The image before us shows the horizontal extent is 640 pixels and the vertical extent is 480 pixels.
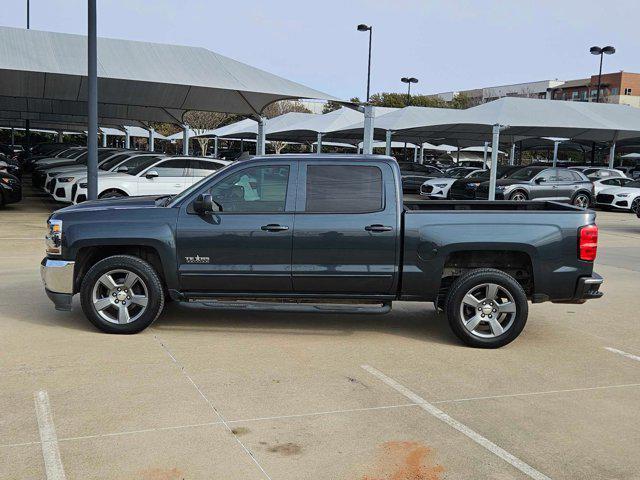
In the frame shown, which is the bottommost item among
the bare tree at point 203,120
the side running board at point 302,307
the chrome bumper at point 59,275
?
the side running board at point 302,307

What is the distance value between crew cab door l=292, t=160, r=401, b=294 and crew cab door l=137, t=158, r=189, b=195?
35.1 feet

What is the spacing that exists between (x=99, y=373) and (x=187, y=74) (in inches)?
647

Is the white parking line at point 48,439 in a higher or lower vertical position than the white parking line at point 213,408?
lower

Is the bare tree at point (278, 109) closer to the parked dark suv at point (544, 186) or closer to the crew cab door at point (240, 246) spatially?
the parked dark suv at point (544, 186)

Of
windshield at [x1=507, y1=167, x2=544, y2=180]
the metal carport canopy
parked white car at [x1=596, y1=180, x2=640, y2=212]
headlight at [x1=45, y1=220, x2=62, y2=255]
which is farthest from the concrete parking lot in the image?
parked white car at [x1=596, y1=180, x2=640, y2=212]

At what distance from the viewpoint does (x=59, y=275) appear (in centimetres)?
671

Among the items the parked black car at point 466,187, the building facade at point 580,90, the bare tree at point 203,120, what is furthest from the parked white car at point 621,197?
the building facade at point 580,90

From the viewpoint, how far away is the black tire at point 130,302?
21.8 ft

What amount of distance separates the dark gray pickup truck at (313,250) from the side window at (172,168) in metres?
10.4

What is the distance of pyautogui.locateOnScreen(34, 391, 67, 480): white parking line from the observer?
12.8 feet

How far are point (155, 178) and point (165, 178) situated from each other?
9.4 inches

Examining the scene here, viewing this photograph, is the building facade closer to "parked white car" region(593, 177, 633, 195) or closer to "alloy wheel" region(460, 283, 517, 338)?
"parked white car" region(593, 177, 633, 195)

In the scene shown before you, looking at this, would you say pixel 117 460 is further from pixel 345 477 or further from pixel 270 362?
pixel 270 362

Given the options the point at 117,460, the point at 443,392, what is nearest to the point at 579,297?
the point at 443,392
